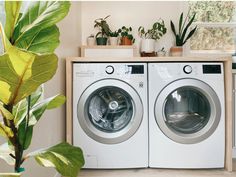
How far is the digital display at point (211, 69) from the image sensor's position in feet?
6.33

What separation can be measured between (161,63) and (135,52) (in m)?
0.85

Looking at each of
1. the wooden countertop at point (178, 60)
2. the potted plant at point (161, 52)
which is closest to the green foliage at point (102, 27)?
the potted plant at point (161, 52)

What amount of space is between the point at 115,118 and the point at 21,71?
1518 mm

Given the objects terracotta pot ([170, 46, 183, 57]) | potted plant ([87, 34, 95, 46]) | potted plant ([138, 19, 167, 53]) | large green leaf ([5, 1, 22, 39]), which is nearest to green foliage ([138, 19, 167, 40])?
potted plant ([138, 19, 167, 53])

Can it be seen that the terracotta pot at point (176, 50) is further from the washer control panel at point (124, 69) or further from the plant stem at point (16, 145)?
the plant stem at point (16, 145)

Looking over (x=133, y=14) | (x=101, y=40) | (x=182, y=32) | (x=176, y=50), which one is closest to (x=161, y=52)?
(x=176, y=50)

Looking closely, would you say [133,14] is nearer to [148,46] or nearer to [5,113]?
[148,46]

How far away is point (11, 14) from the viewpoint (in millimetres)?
576

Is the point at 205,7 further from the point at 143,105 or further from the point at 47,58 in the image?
the point at 47,58

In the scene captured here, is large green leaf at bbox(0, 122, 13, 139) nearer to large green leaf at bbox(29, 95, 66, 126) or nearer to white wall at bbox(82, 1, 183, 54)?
large green leaf at bbox(29, 95, 66, 126)

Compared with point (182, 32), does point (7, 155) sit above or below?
below

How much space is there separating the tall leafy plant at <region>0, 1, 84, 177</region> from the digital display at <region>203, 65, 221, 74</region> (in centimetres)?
151

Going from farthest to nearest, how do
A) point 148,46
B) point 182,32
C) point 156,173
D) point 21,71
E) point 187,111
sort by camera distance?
point 182,32 < point 148,46 < point 187,111 < point 156,173 < point 21,71

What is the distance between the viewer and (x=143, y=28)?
2818mm
